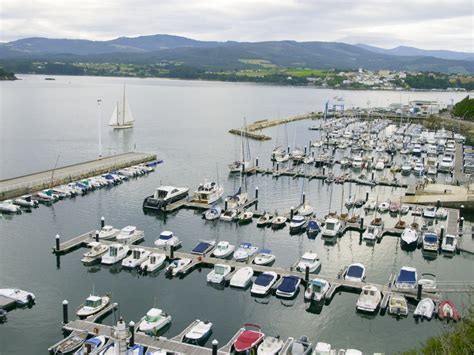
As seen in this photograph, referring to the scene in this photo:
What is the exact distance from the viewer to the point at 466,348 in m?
10.7

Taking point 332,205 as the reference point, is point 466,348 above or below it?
above

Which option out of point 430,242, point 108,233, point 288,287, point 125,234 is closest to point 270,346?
point 288,287

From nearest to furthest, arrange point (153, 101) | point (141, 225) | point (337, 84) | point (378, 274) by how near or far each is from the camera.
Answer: point (378, 274), point (141, 225), point (153, 101), point (337, 84)

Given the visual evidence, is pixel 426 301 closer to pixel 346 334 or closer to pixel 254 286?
pixel 346 334

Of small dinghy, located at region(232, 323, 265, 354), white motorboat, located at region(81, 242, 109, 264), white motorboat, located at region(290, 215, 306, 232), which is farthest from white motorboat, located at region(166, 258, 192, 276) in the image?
white motorboat, located at region(290, 215, 306, 232)

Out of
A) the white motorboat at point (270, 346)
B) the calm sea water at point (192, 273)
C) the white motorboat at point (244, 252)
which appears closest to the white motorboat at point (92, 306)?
the calm sea water at point (192, 273)

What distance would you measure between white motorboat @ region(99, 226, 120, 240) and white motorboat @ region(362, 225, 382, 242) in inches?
519

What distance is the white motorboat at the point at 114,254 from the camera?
79.3 feet

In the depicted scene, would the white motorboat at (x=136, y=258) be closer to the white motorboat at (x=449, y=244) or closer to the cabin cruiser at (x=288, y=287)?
the cabin cruiser at (x=288, y=287)

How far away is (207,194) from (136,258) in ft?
36.9

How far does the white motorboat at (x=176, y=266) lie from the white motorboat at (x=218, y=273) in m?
1.47

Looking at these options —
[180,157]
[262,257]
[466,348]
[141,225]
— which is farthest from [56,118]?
[466,348]

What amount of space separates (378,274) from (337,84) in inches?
7119

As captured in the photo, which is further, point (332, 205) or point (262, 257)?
point (332, 205)
